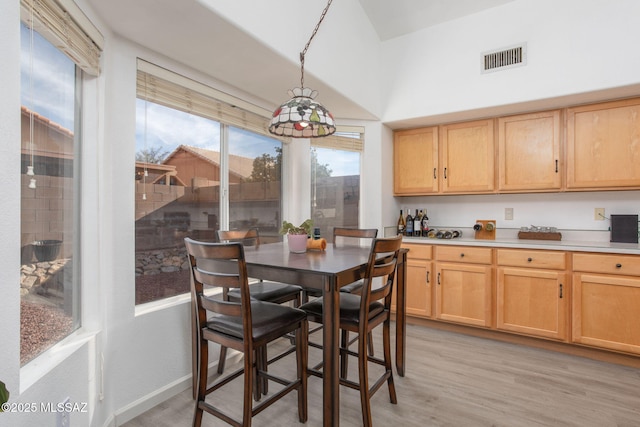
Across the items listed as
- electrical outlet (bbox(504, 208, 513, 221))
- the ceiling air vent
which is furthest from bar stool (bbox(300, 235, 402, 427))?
the ceiling air vent

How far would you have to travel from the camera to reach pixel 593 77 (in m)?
2.68

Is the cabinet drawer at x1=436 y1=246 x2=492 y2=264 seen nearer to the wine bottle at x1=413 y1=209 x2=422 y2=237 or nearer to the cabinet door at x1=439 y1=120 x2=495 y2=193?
the wine bottle at x1=413 y1=209 x2=422 y2=237

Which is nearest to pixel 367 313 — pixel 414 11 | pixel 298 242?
pixel 298 242

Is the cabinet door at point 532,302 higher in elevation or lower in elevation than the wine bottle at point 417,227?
lower

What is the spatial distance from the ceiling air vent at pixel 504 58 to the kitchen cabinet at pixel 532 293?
1.69 metres

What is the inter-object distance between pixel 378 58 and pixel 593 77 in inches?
77.4

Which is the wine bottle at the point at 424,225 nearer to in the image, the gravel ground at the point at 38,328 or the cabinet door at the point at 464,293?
the cabinet door at the point at 464,293

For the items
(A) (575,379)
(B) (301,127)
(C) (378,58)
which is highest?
(C) (378,58)

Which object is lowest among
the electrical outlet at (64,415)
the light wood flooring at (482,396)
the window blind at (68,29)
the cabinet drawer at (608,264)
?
the light wood flooring at (482,396)

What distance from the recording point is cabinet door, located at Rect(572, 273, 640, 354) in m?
2.54

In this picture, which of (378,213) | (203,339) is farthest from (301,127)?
(378,213)

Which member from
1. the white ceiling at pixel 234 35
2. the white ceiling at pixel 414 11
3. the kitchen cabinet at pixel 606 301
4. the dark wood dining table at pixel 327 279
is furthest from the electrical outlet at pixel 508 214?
the dark wood dining table at pixel 327 279

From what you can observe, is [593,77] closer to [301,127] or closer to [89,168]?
[301,127]

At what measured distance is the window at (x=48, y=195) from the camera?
4.46 ft
